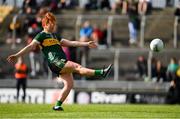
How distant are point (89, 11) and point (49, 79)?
7688mm

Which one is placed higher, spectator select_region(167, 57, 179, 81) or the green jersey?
the green jersey

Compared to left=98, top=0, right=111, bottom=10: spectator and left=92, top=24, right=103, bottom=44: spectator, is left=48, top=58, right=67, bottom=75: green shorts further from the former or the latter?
left=98, top=0, right=111, bottom=10: spectator

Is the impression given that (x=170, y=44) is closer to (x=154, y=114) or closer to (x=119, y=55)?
(x=119, y=55)

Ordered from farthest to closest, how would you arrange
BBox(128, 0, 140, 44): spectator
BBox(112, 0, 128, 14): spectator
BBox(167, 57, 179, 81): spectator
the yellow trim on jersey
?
BBox(112, 0, 128, 14): spectator, BBox(128, 0, 140, 44): spectator, BBox(167, 57, 179, 81): spectator, the yellow trim on jersey

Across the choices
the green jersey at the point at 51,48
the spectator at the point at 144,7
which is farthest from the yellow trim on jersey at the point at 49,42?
the spectator at the point at 144,7

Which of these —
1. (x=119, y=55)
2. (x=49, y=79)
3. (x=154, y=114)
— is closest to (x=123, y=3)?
(x=119, y=55)

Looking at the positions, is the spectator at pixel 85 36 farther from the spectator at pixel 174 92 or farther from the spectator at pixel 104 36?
the spectator at pixel 174 92

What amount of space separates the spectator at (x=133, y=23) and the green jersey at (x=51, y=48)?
18241mm

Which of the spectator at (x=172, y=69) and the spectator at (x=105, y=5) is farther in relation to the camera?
the spectator at (x=105, y=5)

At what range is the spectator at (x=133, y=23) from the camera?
124ft

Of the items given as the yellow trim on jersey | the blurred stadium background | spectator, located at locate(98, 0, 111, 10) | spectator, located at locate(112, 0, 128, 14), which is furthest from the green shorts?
spectator, located at locate(98, 0, 111, 10)

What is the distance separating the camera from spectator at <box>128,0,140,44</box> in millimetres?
37928

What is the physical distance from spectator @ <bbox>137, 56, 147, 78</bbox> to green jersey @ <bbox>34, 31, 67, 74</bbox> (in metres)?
15.9

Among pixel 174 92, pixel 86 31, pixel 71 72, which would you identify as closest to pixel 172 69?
pixel 174 92
